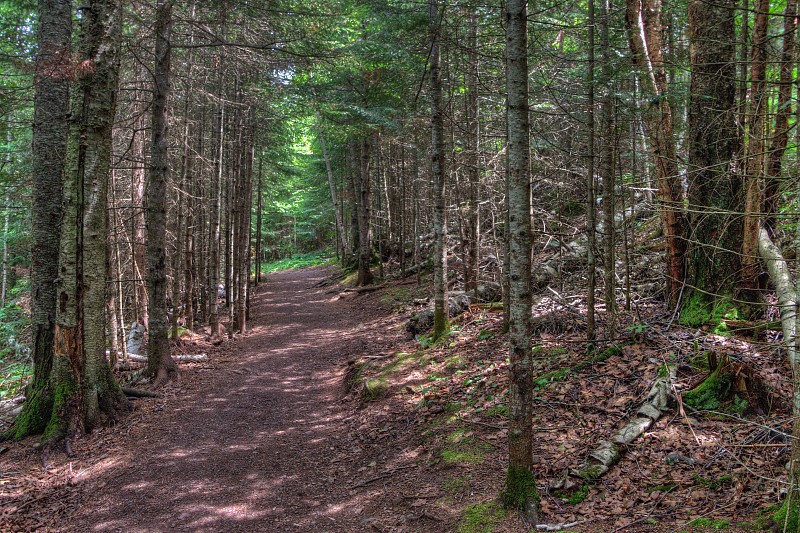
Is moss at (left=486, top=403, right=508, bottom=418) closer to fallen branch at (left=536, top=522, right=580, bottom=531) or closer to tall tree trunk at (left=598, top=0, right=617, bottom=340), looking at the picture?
tall tree trunk at (left=598, top=0, right=617, bottom=340)

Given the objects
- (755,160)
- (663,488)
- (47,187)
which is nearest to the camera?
(663,488)

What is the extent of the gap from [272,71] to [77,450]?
10.2m

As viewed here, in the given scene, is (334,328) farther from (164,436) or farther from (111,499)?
(111,499)

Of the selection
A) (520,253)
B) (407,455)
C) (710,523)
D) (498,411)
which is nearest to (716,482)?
(710,523)

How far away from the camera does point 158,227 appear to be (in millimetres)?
9406

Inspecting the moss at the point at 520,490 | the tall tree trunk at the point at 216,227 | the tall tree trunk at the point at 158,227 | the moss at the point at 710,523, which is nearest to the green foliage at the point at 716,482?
the moss at the point at 710,523

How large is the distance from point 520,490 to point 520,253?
206 centimetres

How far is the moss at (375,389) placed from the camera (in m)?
7.90

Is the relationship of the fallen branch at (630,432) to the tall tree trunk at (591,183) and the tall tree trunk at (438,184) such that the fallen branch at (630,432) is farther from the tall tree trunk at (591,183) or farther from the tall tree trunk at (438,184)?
the tall tree trunk at (438,184)

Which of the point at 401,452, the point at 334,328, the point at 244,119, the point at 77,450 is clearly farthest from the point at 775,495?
the point at 244,119

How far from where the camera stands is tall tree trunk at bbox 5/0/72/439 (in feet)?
24.0

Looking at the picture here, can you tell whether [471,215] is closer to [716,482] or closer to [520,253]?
[520,253]

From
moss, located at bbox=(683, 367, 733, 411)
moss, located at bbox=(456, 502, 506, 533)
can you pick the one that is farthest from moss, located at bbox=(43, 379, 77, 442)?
moss, located at bbox=(683, 367, 733, 411)

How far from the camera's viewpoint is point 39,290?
7449mm
